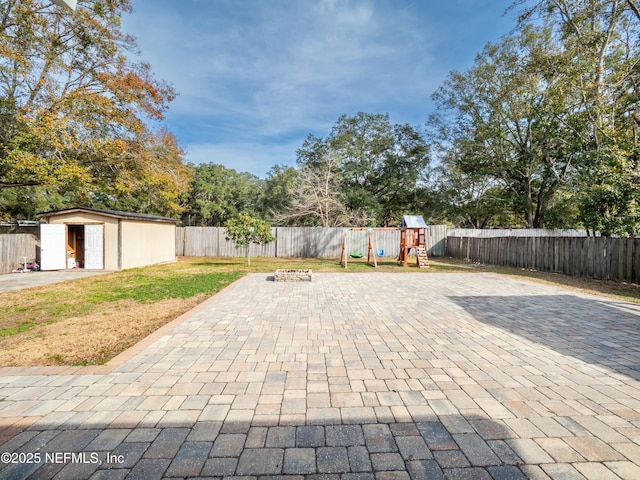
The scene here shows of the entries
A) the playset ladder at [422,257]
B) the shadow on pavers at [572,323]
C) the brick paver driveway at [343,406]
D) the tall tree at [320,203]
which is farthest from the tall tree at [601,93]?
the tall tree at [320,203]

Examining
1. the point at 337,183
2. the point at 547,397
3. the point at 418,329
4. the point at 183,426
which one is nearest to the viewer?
the point at 183,426

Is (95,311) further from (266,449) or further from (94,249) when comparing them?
(94,249)

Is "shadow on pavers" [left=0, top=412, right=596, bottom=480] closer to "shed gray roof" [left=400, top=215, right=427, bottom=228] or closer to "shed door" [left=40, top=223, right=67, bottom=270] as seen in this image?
"shed gray roof" [left=400, top=215, right=427, bottom=228]

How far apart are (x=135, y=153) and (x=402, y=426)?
14.2 m

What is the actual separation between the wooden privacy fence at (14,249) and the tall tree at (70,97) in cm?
197

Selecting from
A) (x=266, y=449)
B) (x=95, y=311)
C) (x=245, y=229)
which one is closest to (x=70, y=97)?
(x=245, y=229)

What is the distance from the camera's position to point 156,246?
12.5 m

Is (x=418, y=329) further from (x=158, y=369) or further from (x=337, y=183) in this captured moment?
(x=337, y=183)

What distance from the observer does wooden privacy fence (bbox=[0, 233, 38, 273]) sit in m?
9.40

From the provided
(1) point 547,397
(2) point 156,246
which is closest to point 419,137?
(2) point 156,246

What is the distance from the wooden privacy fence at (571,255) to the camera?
25.1 feet

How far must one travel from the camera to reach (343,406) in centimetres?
212

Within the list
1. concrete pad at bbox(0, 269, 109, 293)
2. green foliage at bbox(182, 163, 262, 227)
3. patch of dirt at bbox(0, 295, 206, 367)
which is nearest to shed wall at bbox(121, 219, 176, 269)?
concrete pad at bbox(0, 269, 109, 293)

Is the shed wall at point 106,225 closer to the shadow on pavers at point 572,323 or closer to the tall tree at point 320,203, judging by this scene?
the tall tree at point 320,203
